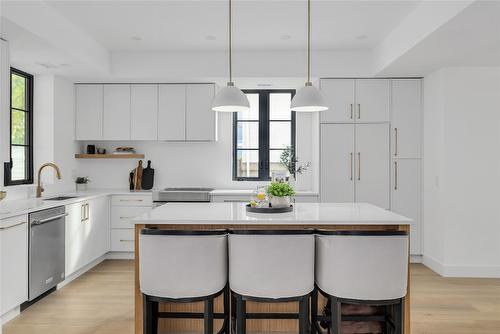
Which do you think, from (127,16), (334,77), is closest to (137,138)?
(127,16)

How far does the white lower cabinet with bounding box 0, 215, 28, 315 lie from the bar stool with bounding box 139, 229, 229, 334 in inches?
57.9

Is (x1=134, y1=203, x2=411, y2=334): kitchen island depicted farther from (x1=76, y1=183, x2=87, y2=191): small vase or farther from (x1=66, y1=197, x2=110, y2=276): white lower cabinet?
(x1=76, y1=183, x2=87, y2=191): small vase

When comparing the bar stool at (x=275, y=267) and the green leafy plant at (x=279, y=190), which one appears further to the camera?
the green leafy plant at (x=279, y=190)

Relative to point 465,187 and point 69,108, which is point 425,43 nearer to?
point 465,187

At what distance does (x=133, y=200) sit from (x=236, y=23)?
8.48 ft

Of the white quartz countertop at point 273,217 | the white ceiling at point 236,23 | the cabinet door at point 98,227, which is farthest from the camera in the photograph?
the cabinet door at point 98,227

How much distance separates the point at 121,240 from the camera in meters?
4.95

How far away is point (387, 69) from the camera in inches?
174

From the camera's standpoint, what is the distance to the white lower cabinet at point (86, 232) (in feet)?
13.1

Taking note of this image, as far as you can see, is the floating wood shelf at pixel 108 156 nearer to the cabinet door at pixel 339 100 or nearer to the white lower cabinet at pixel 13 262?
the white lower cabinet at pixel 13 262

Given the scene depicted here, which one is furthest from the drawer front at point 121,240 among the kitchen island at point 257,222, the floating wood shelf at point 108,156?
the kitchen island at point 257,222

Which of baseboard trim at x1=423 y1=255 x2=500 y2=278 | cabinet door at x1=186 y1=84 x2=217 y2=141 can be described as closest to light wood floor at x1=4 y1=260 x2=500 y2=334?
baseboard trim at x1=423 y1=255 x2=500 y2=278

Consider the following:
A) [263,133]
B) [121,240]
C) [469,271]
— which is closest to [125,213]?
[121,240]

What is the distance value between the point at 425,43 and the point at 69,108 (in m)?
4.33
